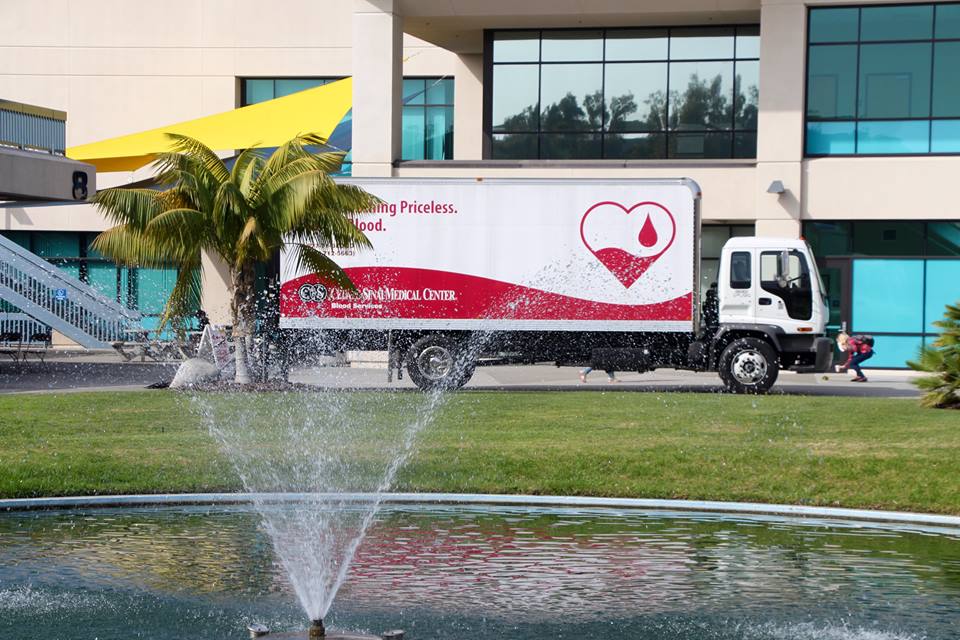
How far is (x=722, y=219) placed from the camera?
112ft

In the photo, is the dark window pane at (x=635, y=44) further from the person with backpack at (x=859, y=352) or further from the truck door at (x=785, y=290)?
the truck door at (x=785, y=290)

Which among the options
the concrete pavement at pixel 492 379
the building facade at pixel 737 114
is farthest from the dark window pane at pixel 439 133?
the concrete pavement at pixel 492 379

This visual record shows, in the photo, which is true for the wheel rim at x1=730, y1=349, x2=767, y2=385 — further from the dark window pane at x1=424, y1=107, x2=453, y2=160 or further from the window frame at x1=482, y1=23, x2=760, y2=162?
the dark window pane at x1=424, y1=107, x2=453, y2=160

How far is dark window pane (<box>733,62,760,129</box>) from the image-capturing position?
35.5 meters

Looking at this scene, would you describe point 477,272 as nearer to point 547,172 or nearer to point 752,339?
point 752,339

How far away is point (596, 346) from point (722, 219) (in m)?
9.32

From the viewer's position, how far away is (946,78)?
110ft

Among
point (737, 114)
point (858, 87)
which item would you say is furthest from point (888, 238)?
point (737, 114)

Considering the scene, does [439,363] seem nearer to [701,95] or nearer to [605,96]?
[605,96]

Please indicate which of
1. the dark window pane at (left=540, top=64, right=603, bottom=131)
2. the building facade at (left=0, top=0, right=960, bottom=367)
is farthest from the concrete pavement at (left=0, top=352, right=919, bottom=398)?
the dark window pane at (left=540, top=64, right=603, bottom=131)

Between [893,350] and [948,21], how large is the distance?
805 cm

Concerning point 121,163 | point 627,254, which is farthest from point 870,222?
point 121,163

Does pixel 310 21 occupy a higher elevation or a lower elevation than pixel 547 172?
higher

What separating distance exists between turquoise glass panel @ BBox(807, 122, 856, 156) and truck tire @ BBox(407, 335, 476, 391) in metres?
12.1
